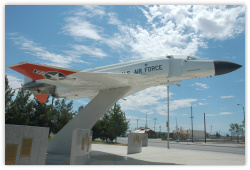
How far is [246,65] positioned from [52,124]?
3023 cm

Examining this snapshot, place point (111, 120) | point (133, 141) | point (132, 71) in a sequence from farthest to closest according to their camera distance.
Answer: point (111, 120), point (133, 141), point (132, 71)

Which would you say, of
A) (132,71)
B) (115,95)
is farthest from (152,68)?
(115,95)

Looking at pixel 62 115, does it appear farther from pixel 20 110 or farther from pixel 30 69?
pixel 30 69

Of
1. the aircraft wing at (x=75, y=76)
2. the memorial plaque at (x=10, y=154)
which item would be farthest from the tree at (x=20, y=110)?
the memorial plaque at (x=10, y=154)

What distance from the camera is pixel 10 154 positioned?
6375 mm

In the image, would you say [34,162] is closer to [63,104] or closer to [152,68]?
[152,68]

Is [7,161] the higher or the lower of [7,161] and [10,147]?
the lower

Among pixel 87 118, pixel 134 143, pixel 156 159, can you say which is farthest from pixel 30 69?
pixel 134 143

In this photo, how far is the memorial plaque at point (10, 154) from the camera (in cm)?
632

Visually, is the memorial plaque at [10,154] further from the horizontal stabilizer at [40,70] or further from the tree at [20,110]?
the tree at [20,110]

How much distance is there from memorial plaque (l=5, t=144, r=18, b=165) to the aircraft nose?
10.9 m

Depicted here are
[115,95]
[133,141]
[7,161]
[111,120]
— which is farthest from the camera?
[111,120]

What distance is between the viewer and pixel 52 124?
31.9 meters

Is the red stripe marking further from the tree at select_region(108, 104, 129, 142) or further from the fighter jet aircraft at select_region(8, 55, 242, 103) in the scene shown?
the tree at select_region(108, 104, 129, 142)
